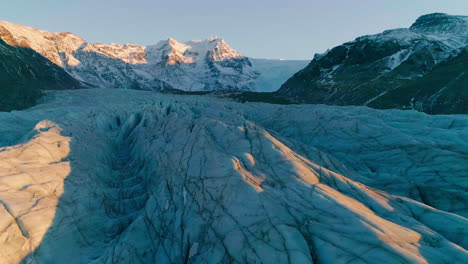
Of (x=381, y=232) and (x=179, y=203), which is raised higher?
(x=381, y=232)

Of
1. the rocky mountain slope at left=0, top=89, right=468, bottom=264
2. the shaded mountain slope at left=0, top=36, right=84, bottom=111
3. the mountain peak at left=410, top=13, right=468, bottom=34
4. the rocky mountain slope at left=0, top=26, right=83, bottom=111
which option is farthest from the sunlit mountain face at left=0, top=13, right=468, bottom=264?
the mountain peak at left=410, top=13, right=468, bottom=34

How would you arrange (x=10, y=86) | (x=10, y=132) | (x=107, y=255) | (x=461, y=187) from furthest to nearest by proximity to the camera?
1. (x=10, y=86)
2. (x=10, y=132)
3. (x=461, y=187)
4. (x=107, y=255)

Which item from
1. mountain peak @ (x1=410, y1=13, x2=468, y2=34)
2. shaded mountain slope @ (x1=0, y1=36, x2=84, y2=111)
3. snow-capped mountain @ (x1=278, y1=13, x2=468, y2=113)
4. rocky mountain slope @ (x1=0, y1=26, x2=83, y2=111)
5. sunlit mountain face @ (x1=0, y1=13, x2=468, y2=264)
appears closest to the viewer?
sunlit mountain face @ (x1=0, y1=13, x2=468, y2=264)

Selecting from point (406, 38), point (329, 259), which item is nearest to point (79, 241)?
point (329, 259)

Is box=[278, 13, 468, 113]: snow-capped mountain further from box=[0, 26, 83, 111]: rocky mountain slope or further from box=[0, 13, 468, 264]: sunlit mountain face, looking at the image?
box=[0, 26, 83, 111]: rocky mountain slope

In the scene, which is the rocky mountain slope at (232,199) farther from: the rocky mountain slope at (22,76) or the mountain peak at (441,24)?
the mountain peak at (441,24)

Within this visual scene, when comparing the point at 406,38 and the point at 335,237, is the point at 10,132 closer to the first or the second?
the point at 335,237

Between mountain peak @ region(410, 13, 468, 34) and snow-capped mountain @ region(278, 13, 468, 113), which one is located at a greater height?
mountain peak @ region(410, 13, 468, 34)

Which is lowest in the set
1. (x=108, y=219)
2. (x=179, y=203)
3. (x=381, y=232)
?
(x=108, y=219)
